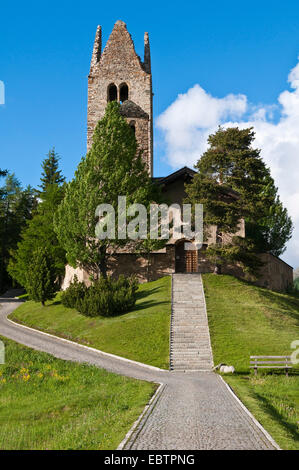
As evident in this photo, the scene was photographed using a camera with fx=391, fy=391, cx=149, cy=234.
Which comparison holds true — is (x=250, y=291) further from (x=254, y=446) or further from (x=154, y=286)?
(x=254, y=446)

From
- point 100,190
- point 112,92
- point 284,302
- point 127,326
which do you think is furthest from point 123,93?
point 127,326

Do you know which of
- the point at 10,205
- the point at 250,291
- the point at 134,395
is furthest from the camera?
the point at 10,205

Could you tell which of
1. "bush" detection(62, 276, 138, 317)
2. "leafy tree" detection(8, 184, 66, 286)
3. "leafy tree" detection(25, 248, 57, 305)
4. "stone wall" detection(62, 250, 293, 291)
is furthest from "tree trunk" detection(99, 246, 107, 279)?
"leafy tree" detection(8, 184, 66, 286)

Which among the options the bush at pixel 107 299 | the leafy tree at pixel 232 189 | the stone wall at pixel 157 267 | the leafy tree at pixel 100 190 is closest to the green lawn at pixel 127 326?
the bush at pixel 107 299

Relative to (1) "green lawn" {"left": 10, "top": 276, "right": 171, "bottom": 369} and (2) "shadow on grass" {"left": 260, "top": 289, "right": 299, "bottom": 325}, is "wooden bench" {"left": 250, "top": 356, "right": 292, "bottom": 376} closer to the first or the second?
(1) "green lawn" {"left": 10, "top": 276, "right": 171, "bottom": 369}

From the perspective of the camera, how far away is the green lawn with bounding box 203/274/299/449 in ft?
38.8

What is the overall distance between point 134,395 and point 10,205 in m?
52.7

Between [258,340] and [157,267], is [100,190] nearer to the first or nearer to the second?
[157,267]

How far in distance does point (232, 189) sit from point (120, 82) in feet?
66.7

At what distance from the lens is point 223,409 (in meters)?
11.4

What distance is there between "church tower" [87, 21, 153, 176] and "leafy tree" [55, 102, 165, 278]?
349 inches

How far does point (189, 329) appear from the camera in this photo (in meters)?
23.9

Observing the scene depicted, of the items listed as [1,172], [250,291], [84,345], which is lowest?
[84,345]
